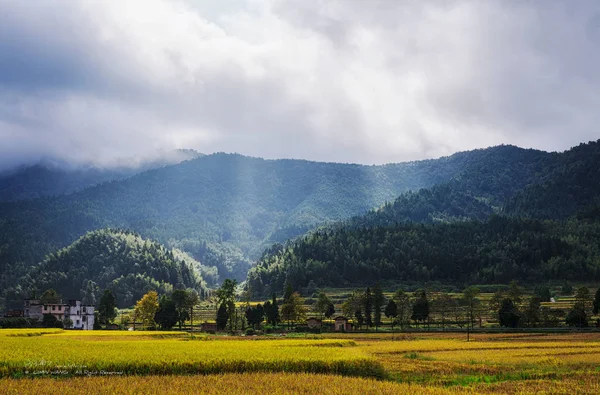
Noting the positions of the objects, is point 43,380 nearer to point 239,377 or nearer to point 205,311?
point 239,377

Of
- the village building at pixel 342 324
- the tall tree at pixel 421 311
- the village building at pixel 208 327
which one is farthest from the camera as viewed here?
the tall tree at pixel 421 311

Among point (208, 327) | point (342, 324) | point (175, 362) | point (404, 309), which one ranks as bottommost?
point (208, 327)

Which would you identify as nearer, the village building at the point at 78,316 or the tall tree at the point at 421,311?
the tall tree at the point at 421,311

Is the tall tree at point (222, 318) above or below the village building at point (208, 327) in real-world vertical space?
above

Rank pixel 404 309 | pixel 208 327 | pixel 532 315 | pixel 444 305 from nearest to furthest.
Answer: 1. pixel 532 315
2. pixel 208 327
3. pixel 404 309
4. pixel 444 305

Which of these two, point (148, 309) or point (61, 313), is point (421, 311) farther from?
point (61, 313)

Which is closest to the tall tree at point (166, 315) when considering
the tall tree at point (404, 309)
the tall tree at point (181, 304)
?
the tall tree at point (181, 304)

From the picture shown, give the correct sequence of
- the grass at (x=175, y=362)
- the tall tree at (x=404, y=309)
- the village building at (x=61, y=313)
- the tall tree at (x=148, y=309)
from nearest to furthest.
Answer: the grass at (x=175, y=362), the village building at (x=61, y=313), the tall tree at (x=404, y=309), the tall tree at (x=148, y=309)

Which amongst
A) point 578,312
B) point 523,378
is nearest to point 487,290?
point 578,312

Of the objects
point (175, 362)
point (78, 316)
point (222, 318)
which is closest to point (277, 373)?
point (175, 362)

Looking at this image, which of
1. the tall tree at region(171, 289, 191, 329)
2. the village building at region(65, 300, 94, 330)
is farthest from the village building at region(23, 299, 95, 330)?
the tall tree at region(171, 289, 191, 329)

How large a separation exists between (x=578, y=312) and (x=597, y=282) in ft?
321

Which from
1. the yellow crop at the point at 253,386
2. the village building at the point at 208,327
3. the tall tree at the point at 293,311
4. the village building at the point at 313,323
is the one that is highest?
the yellow crop at the point at 253,386

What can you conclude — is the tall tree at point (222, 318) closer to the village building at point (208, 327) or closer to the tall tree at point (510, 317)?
the village building at point (208, 327)
